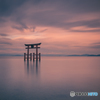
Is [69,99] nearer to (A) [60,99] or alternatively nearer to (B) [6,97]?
(A) [60,99]

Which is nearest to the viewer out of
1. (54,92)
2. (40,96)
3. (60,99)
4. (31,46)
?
(60,99)

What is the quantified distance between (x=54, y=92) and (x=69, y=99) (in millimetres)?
1059

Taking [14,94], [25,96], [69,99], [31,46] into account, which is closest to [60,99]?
[69,99]

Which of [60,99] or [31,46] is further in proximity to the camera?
[31,46]

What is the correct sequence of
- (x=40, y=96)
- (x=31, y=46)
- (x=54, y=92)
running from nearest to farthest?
(x=40, y=96)
(x=54, y=92)
(x=31, y=46)

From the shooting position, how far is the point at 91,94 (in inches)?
223

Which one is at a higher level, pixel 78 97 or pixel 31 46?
pixel 31 46

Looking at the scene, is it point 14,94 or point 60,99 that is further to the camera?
point 14,94

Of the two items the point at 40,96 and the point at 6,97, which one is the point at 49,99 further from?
the point at 6,97

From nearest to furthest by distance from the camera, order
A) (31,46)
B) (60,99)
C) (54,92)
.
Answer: (60,99) → (54,92) → (31,46)

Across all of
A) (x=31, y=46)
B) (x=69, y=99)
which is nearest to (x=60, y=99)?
(x=69, y=99)

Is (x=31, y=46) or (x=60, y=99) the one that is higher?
(x=31, y=46)

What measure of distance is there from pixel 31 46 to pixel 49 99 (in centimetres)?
2230

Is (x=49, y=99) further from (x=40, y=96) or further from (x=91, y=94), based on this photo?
(x=91, y=94)
